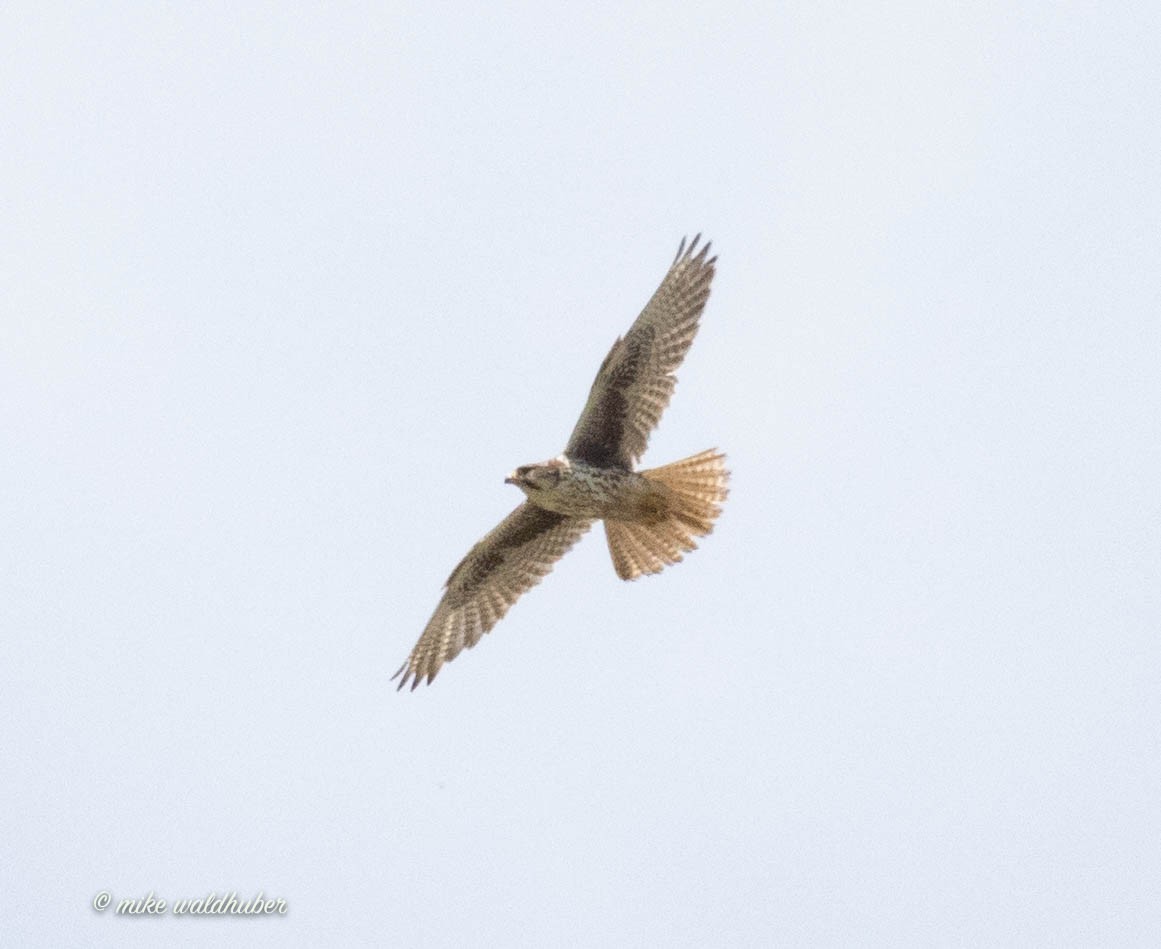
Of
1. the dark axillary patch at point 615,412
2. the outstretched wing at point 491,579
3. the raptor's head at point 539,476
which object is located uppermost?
the dark axillary patch at point 615,412

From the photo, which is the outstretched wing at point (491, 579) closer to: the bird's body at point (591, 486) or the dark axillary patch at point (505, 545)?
the dark axillary patch at point (505, 545)

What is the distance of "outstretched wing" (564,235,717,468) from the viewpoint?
1227 cm

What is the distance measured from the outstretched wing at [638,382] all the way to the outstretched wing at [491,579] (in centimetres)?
115

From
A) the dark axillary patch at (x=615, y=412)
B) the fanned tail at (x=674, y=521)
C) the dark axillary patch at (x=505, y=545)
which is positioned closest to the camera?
the fanned tail at (x=674, y=521)

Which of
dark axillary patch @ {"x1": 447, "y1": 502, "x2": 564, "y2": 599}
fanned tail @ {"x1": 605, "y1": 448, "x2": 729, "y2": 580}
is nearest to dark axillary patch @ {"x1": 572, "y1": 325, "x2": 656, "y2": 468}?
fanned tail @ {"x1": 605, "y1": 448, "x2": 729, "y2": 580}

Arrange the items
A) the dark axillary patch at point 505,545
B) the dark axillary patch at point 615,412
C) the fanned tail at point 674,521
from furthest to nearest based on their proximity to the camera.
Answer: the dark axillary patch at point 505,545, the dark axillary patch at point 615,412, the fanned tail at point 674,521

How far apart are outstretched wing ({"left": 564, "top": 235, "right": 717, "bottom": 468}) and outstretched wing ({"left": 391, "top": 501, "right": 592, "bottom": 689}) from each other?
45.2 inches

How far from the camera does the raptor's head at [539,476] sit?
39.3ft

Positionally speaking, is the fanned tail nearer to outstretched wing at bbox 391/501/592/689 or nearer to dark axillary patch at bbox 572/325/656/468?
dark axillary patch at bbox 572/325/656/468

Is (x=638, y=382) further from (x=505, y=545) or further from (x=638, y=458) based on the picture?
(x=505, y=545)

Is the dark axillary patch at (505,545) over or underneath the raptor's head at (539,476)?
underneath

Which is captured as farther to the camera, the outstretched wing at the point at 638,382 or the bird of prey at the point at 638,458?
the outstretched wing at the point at 638,382

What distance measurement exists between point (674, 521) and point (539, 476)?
110 cm

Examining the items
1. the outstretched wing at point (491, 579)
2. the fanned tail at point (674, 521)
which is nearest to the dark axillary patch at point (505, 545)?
the outstretched wing at point (491, 579)
